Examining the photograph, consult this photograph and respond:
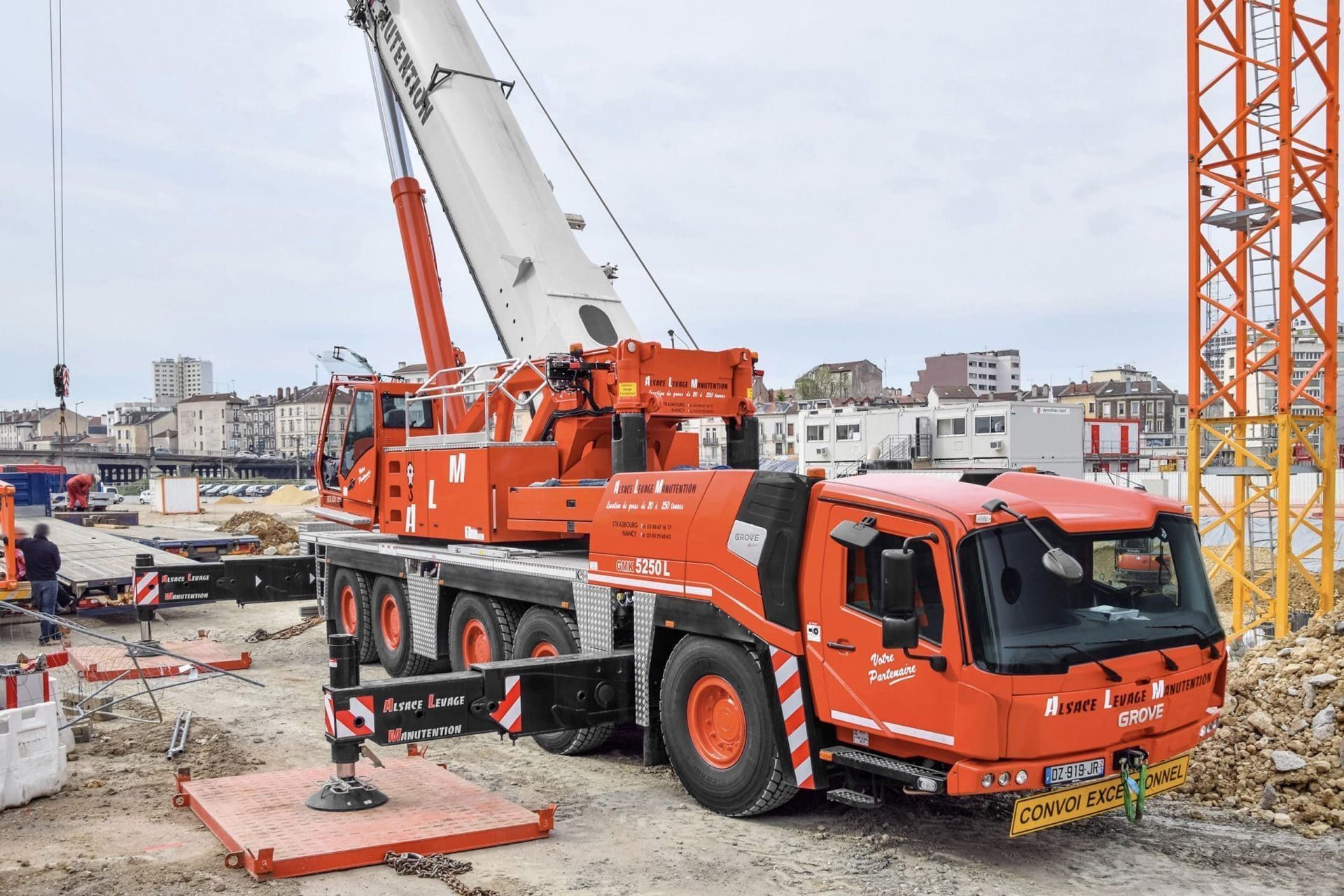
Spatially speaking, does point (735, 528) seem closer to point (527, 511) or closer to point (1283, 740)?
point (527, 511)

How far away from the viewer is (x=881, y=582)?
636 cm

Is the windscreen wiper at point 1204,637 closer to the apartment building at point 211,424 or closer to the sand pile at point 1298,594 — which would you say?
the sand pile at point 1298,594

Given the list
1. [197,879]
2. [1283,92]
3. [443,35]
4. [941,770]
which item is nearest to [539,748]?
[197,879]

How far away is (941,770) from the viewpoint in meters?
6.09

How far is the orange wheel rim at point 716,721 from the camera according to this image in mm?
7188

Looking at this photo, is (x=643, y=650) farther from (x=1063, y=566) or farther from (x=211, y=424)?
(x=211, y=424)

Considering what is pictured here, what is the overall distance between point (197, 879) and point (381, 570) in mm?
6365

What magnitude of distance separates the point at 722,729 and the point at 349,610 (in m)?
7.66

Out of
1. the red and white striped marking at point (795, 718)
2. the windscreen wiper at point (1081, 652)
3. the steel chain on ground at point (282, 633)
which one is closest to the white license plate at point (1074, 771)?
the windscreen wiper at point (1081, 652)

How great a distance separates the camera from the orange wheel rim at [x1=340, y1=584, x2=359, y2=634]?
1333 centimetres

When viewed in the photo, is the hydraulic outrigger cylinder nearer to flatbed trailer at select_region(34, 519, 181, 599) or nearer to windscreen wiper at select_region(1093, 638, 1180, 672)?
windscreen wiper at select_region(1093, 638, 1180, 672)

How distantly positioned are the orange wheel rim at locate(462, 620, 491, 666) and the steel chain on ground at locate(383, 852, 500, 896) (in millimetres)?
3941

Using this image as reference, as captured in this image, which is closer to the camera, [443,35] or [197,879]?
[197,879]

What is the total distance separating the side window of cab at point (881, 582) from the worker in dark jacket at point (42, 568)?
12392 millimetres
